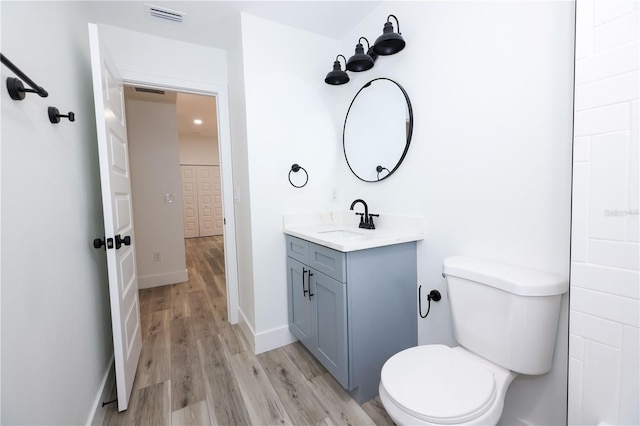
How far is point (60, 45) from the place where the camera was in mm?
1248

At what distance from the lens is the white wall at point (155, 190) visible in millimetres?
3232

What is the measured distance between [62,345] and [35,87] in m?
0.90

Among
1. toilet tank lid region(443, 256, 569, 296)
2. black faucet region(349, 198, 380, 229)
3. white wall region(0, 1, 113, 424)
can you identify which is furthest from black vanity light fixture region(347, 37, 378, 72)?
white wall region(0, 1, 113, 424)

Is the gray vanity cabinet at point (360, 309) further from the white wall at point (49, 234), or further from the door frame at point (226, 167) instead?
the white wall at point (49, 234)

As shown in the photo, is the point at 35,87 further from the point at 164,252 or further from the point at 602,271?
the point at 164,252

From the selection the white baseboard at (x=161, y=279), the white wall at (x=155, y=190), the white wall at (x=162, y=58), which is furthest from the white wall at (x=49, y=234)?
the white baseboard at (x=161, y=279)

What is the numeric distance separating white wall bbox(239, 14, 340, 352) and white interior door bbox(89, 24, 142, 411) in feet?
2.46

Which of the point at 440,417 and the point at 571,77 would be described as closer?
the point at 440,417

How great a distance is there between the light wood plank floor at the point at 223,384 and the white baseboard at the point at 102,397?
2.2 inches

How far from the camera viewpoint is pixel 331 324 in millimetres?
1531

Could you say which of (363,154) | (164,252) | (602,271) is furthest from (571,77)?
(164,252)

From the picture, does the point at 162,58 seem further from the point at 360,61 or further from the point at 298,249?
the point at 298,249

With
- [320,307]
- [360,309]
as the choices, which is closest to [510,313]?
[360,309]

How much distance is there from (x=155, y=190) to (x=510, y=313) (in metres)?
3.59
